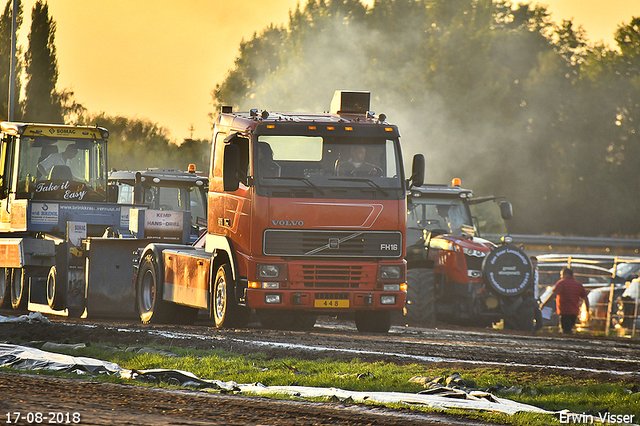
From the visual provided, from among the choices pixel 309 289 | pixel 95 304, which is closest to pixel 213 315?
pixel 309 289

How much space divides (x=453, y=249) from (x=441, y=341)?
6.44 meters

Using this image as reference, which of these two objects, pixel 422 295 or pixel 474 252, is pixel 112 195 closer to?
pixel 422 295

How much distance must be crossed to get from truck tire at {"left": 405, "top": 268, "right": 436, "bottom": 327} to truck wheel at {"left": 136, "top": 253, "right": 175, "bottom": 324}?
18.7 feet

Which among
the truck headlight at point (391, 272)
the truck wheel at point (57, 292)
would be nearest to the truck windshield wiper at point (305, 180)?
the truck headlight at point (391, 272)

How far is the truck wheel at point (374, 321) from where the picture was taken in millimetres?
15773

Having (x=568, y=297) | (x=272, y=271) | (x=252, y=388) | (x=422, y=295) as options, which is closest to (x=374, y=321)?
(x=272, y=271)

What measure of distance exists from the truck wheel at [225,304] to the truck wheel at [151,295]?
185 centimetres

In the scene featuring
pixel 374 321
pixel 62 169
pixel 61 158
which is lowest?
pixel 374 321

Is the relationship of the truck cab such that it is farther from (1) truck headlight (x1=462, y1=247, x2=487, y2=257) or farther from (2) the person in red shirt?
(2) the person in red shirt

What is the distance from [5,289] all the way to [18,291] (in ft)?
2.29

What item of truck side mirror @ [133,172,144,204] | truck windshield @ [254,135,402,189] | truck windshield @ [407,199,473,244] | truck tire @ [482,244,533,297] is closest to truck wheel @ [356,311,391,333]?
truck windshield @ [254,135,402,189]

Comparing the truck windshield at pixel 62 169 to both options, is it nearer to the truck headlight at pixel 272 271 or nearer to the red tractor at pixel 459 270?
the red tractor at pixel 459 270

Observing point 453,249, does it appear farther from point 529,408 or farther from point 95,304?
point 529,408

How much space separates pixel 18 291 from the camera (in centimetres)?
1927
